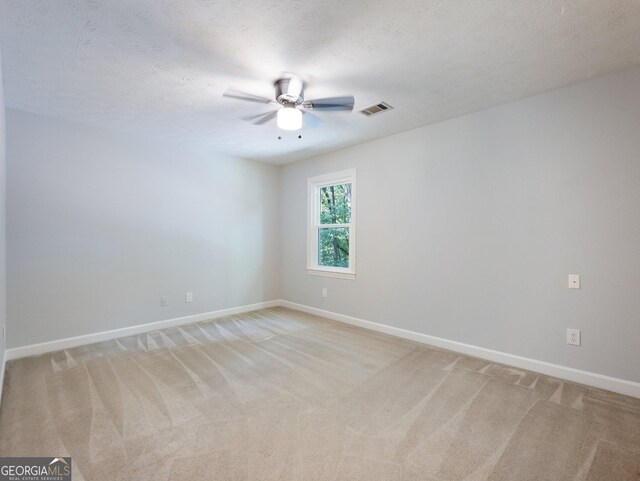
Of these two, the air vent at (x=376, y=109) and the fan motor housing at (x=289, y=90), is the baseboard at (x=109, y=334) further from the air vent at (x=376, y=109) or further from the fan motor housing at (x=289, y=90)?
the air vent at (x=376, y=109)

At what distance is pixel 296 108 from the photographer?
2.51m

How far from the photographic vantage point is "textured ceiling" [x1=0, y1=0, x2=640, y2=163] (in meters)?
1.69

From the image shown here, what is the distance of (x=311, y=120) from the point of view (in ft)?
10.4

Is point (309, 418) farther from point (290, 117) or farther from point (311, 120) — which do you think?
point (311, 120)

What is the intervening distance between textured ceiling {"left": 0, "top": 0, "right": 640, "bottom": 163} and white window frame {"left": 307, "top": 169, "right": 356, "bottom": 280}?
4.33 ft

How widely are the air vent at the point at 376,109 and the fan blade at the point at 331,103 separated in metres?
0.61

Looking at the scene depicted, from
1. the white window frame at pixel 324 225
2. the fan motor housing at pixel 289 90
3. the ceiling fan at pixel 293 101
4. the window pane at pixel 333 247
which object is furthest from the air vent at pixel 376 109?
the window pane at pixel 333 247

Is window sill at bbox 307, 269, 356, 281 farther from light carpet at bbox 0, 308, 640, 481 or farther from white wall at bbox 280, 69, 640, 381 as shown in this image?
light carpet at bbox 0, 308, 640, 481

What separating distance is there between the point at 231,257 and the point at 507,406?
3.81 m

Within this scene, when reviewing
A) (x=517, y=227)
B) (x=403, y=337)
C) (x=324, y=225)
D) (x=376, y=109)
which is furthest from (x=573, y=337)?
(x=324, y=225)

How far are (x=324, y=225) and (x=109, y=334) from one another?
3.12m

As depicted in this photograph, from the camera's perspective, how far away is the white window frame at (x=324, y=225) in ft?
13.7

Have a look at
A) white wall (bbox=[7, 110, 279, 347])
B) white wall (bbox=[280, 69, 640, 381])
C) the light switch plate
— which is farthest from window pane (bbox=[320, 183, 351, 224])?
the light switch plate

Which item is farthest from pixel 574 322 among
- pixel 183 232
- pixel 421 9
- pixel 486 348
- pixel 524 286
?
pixel 183 232
